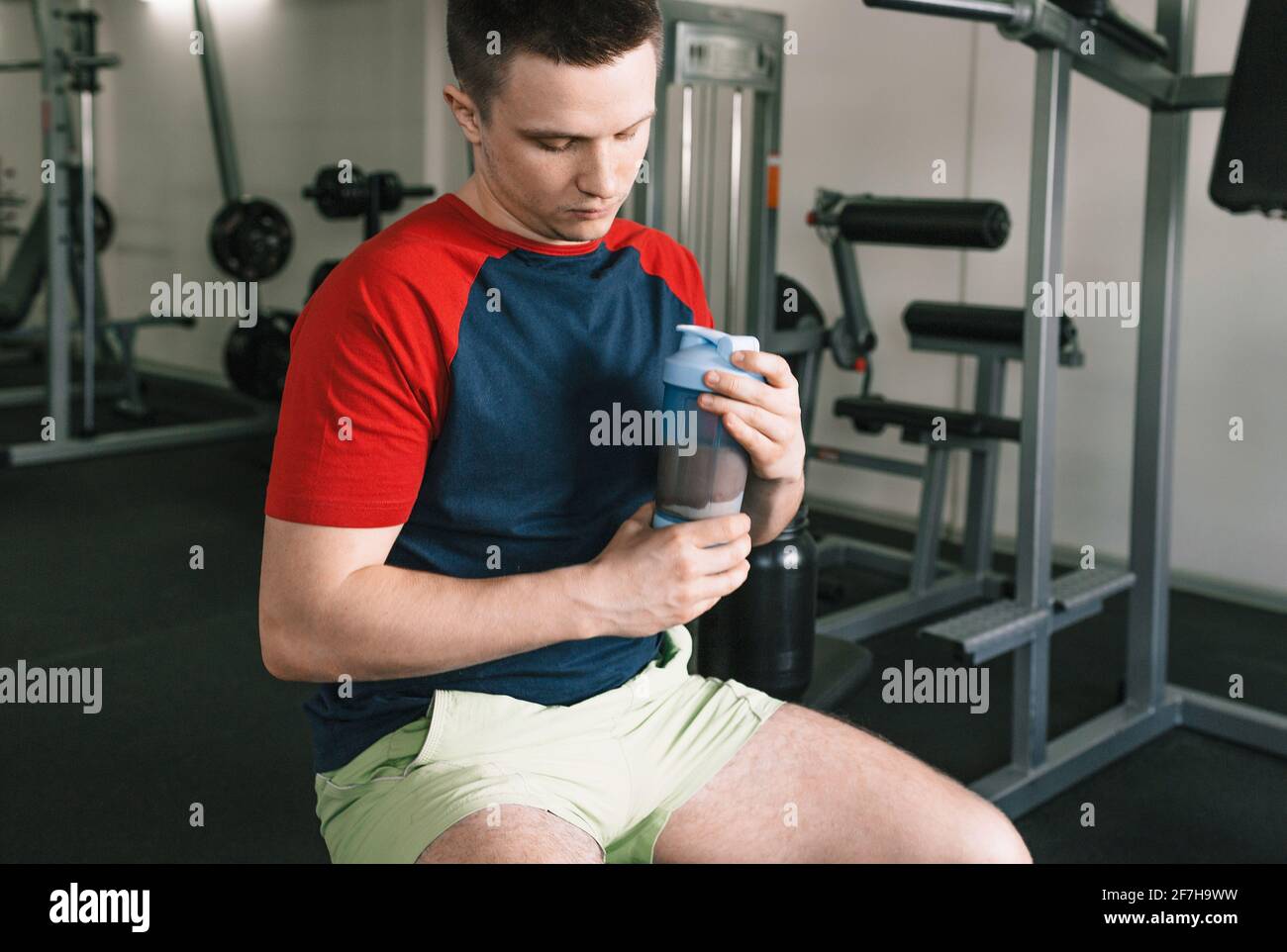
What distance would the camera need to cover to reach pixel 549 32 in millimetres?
895

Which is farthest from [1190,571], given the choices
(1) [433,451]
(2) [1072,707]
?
(1) [433,451]

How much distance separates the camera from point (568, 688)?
1.02 meters

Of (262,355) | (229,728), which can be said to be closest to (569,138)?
(229,728)

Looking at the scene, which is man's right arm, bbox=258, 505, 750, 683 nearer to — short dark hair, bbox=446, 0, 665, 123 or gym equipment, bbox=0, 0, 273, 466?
short dark hair, bbox=446, 0, 665, 123

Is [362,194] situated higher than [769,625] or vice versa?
[362,194]

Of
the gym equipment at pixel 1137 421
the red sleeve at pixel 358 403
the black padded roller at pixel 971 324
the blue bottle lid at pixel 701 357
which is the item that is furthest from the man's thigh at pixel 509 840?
the black padded roller at pixel 971 324

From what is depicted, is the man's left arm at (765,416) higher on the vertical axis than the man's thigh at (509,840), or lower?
higher

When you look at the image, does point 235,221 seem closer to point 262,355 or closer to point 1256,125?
point 262,355

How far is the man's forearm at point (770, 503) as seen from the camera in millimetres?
1060

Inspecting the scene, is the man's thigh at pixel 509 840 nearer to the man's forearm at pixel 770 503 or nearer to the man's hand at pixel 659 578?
the man's hand at pixel 659 578

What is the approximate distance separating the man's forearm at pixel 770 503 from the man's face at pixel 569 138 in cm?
26

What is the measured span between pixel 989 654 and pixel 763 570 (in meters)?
0.39

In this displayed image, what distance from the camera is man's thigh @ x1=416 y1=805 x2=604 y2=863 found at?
85 centimetres

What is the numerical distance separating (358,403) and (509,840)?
1.08ft
